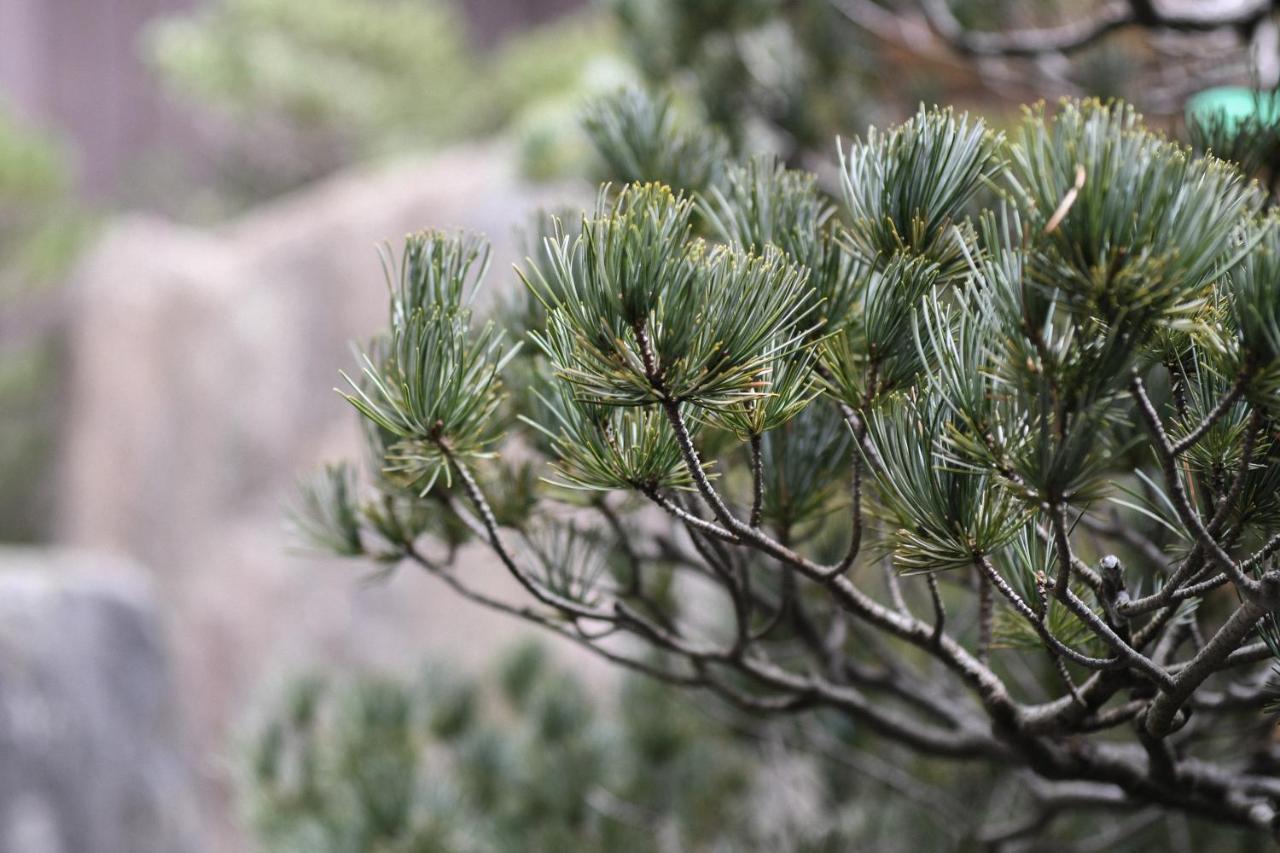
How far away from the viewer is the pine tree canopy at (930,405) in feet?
1.30

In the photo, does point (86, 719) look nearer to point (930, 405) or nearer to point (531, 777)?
point (531, 777)

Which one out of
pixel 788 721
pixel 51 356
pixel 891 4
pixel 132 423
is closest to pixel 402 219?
pixel 132 423

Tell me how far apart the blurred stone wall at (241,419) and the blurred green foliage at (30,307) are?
0.31ft

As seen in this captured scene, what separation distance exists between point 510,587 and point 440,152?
1.68 metres

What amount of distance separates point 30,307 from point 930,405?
3.50m

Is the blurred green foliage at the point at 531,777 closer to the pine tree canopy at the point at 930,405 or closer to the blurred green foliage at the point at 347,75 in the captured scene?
the pine tree canopy at the point at 930,405

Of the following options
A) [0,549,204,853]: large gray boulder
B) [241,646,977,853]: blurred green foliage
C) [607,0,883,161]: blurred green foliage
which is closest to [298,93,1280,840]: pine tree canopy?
[241,646,977,853]: blurred green foliage

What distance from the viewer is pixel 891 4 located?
1.28 meters

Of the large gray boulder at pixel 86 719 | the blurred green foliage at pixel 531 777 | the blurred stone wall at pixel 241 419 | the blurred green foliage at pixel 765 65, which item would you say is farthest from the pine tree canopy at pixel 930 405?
the blurred stone wall at pixel 241 419

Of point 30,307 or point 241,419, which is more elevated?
point 30,307

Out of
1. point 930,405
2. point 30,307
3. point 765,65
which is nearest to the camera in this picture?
point 930,405

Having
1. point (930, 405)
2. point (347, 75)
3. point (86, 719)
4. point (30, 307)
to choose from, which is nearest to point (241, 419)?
point (30, 307)

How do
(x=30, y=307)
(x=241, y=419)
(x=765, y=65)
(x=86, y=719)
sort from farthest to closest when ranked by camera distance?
(x=30, y=307) → (x=241, y=419) → (x=86, y=719) → (x=765, y=65)

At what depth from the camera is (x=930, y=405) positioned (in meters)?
0.46
